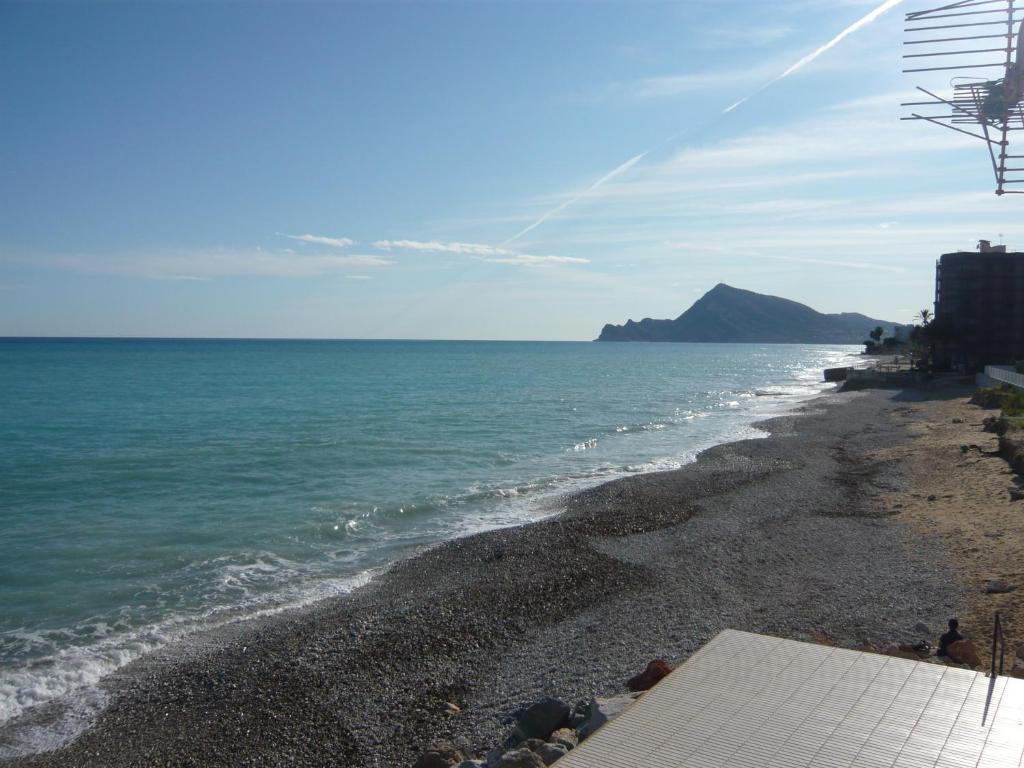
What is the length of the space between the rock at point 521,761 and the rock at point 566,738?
0.54 metres

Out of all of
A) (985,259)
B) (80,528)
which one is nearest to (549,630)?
(80,528)

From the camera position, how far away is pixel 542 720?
845cm

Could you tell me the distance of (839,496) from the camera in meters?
21.9

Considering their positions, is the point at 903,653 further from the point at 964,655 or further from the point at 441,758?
the point at 441,758

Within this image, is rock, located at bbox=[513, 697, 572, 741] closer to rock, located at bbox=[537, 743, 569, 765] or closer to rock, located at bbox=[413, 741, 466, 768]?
rock, located at bbox=[413, 741, 466, 768]

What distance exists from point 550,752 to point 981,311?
7543 centimetres

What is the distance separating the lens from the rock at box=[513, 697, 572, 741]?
8.38 m

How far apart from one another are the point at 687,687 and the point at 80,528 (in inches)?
741

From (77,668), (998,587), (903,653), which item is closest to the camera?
(903,653)

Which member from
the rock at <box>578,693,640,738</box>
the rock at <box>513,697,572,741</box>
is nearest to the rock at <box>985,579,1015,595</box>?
the rock at <box>578,693,640,738</box>

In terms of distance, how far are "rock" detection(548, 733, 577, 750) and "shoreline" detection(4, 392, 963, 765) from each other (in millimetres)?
1319

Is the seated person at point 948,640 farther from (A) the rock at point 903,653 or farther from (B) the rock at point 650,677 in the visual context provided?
(B) the rock at point 650,677

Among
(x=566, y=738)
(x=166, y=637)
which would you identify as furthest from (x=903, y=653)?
(x=166, y=637)

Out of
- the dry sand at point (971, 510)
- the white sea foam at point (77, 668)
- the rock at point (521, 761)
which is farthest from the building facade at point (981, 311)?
the rock at point (521, 761)
